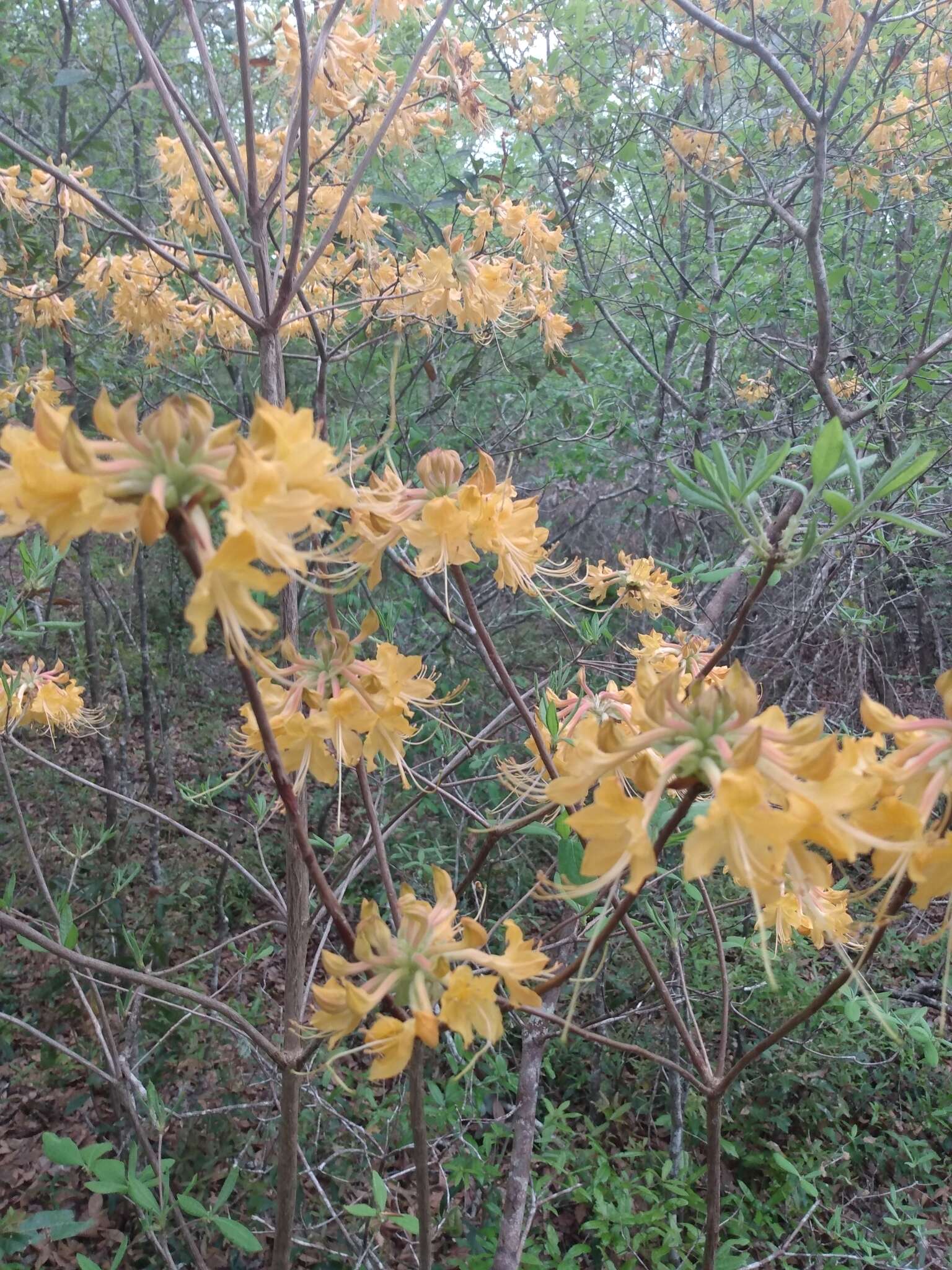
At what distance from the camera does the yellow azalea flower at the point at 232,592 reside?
579 millimetres

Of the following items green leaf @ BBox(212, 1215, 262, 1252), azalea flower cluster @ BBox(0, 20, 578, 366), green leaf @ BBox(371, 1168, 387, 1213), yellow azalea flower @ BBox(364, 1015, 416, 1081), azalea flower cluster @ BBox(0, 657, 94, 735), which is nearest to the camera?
yellow azalea flower @ BBox(364, 1015, 416, 1081)

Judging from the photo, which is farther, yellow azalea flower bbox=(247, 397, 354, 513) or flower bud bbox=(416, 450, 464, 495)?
flower bud bbox=(416, 450, 464, 495)

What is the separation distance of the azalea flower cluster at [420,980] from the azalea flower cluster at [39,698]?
50.4 inches

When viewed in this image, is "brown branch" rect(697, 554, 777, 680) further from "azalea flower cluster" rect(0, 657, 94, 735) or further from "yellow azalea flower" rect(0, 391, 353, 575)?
"azalea flower cluster" rect(0, 657, 94, 735)

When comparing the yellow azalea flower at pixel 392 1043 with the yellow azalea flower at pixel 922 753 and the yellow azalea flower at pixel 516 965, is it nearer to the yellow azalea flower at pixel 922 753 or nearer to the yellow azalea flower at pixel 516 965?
the yellow azalea flower at pixel 516 965

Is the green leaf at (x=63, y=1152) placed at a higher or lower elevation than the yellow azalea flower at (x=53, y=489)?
lower

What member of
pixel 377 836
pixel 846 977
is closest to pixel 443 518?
pixel 377 836

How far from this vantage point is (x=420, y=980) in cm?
85

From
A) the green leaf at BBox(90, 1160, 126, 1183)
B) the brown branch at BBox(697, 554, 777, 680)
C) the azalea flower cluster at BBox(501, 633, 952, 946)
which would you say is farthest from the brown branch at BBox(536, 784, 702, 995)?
the green leaf at BBox(90, 1160, 126, 1183)

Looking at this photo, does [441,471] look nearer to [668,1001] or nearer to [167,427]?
[167,427]

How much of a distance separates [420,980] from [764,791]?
1.38 feet

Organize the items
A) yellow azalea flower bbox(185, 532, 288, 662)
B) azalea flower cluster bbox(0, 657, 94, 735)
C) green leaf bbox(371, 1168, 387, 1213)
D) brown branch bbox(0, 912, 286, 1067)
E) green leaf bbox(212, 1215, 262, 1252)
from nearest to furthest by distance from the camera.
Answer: yellow azalea flower bbox(185, 532, 288, 662) < brown branch bbox(0, 912, 286, 1067) < green leaf bbox(212, 1215, 262, 1252) < green leaf bbox(371, 1168, 387, 1213) < azalea flower cluster bbox(0, 657, 94, 735)

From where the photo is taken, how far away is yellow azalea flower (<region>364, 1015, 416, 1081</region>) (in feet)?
2.62

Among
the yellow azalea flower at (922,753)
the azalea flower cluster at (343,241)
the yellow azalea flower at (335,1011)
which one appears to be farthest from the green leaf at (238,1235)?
the azalea flower cluster at (343,241)
